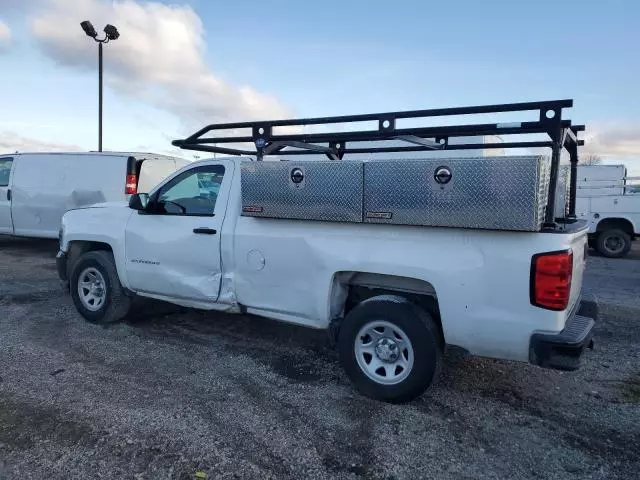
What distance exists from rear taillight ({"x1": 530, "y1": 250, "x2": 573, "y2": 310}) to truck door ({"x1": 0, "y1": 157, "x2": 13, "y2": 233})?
11.1 meters

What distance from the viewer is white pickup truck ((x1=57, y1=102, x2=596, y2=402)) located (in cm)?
348

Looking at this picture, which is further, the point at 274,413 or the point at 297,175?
the point at 297,175

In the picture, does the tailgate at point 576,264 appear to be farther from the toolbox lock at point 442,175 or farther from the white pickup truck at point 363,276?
the toolbox lock at point 442,175

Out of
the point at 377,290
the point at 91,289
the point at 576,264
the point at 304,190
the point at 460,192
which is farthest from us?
the point at 91,289

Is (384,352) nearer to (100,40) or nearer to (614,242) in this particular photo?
(614,242)

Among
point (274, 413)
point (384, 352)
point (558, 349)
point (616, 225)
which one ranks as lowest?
point (274, 413)

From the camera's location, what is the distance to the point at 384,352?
4008 mm

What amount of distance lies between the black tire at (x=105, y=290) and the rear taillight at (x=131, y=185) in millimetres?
4091

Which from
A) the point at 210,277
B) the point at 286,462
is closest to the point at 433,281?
the point at 286,462

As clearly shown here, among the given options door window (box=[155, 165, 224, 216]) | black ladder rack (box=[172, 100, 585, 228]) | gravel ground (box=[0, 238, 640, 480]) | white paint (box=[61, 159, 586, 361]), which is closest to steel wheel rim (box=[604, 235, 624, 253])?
gravel ground (box=[0, 238, 640, 480])

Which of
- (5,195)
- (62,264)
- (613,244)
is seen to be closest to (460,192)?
(62,264)

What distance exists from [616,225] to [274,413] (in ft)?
38.7

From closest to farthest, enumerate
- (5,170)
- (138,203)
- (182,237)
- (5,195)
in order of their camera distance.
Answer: (182,237) < (138,203) < (5,195) < (5,170)

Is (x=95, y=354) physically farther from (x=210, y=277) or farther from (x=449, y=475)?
(x=449, y=475)
